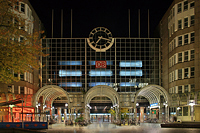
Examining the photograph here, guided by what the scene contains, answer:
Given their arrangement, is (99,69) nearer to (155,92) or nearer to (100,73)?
(100,73)

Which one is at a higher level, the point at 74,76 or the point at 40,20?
the point at 40,20

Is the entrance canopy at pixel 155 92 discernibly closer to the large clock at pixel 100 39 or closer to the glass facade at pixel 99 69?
the glass facade at pixel 99 69

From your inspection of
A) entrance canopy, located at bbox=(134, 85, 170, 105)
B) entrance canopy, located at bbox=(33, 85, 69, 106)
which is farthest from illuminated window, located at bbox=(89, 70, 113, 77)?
entrance canopy, located at bbox=(134, 85, 170, 105)

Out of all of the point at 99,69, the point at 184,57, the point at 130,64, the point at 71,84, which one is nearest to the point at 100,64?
the point at 99,69

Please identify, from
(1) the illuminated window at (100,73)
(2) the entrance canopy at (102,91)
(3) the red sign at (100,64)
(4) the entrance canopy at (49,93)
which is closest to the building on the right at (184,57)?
(2) the entrance canopy at (102,91)

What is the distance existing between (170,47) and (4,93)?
33882 millimetres

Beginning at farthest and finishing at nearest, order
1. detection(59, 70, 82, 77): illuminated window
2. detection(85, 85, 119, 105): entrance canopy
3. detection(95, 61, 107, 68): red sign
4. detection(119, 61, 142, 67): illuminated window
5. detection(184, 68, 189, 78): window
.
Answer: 1. detection(119, 61, 142, 67): illuminated window
2. detection(59, 70, 82, 77): illuminated window
3. detection(95, 61, 107, 68): red sign
4. detection(85, 85, 119, 105): entrance canopy
5. detection(184, 68, 189, 78): window

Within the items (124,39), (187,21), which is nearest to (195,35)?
(187,21)

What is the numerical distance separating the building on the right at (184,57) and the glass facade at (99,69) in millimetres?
8597

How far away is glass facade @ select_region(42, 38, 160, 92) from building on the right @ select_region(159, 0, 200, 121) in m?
8.60

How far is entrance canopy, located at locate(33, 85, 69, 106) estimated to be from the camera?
5058 cm

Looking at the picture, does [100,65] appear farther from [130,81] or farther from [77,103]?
[77,103]

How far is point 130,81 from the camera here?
66.8m

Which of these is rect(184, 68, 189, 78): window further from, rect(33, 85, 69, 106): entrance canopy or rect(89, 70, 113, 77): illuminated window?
rect(33, 85, 69, 106): entrance canopy
